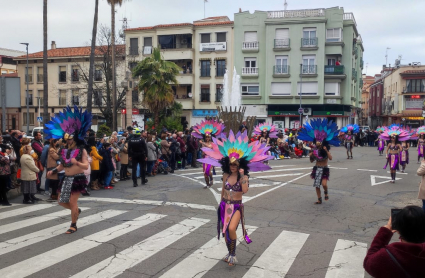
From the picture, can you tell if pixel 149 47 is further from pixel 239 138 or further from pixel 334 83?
pixel 239 138

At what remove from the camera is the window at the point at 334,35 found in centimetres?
4294

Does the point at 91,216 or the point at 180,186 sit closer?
the point at 91,216

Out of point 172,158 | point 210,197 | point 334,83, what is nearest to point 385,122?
point 334,83

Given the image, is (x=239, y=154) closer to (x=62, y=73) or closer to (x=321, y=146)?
(x=321, y=146)

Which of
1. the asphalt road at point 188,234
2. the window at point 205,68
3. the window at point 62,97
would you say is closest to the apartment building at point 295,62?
the window at point 205,68

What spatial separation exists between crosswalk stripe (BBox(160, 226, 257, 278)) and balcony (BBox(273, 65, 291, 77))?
38.3 meters

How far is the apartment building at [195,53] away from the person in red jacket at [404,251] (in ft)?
134

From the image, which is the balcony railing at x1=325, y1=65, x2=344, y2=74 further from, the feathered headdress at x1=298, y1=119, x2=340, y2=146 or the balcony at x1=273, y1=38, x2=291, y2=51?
the feathered headdress at x1=298, y1=119, x2=340, y2=146

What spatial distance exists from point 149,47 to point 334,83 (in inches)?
834

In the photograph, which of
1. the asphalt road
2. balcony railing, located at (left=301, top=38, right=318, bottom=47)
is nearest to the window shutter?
balcony railing, located at (left=301, top=38, right=318, bottom=47)

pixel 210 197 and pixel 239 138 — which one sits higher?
pixel 239 138

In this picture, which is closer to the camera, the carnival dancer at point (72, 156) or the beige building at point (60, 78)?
the carnival dancer at point (72, 156)

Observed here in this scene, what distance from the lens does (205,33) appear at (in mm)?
43969

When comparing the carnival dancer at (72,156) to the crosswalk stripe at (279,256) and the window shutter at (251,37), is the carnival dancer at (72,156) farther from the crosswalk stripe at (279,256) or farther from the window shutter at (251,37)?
the window shutter at (251,37)
